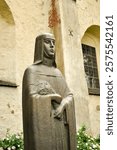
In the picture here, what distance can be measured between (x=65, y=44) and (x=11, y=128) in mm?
2502

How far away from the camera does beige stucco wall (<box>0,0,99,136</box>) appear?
896 cm

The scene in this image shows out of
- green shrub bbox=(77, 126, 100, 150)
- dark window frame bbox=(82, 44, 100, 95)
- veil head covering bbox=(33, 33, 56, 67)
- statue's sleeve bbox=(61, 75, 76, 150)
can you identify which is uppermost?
dark window frame bbox=(82, 44, 100, 95)

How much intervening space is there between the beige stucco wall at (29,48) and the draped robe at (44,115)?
4.26 meters

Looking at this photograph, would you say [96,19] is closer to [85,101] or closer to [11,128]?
[85,101]

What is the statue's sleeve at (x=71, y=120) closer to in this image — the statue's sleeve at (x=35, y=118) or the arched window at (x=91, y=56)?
the statue's sleeve at (x=35, y=118)

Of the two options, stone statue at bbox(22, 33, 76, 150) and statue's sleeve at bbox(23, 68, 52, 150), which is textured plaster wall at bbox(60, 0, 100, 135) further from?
statue's sleeve at bbox(23, 68, 52, 150)

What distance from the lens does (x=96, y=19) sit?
13.1 meters

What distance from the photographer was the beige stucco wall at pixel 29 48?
29.4 feet

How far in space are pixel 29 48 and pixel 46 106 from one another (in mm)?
5426

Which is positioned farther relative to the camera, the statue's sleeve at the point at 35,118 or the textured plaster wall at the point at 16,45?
the textured plaster wall at the point at 16,45

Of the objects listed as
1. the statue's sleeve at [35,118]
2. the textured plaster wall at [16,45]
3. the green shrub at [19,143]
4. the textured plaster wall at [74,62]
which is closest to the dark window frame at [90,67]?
the textured plaster wall at [74,62]

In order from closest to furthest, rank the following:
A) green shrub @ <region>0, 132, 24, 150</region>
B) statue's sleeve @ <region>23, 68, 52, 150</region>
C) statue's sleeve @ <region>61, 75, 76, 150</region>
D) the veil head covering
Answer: statue's sleeve @ <region>23, 68, 52, 150</region> → statue's sleeve @ <region>61, 75, 76, 150</region> → the veil head covering → green shrub @ <region>0, 132, 24, 150</region>

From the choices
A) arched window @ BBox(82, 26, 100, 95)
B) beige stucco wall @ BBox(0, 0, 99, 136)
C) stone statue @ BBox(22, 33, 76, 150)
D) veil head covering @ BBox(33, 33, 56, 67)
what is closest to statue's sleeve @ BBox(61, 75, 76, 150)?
stone statue @ BBox(22, 33, 76, 150)

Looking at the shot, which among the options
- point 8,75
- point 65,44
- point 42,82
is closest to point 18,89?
point 8,75
